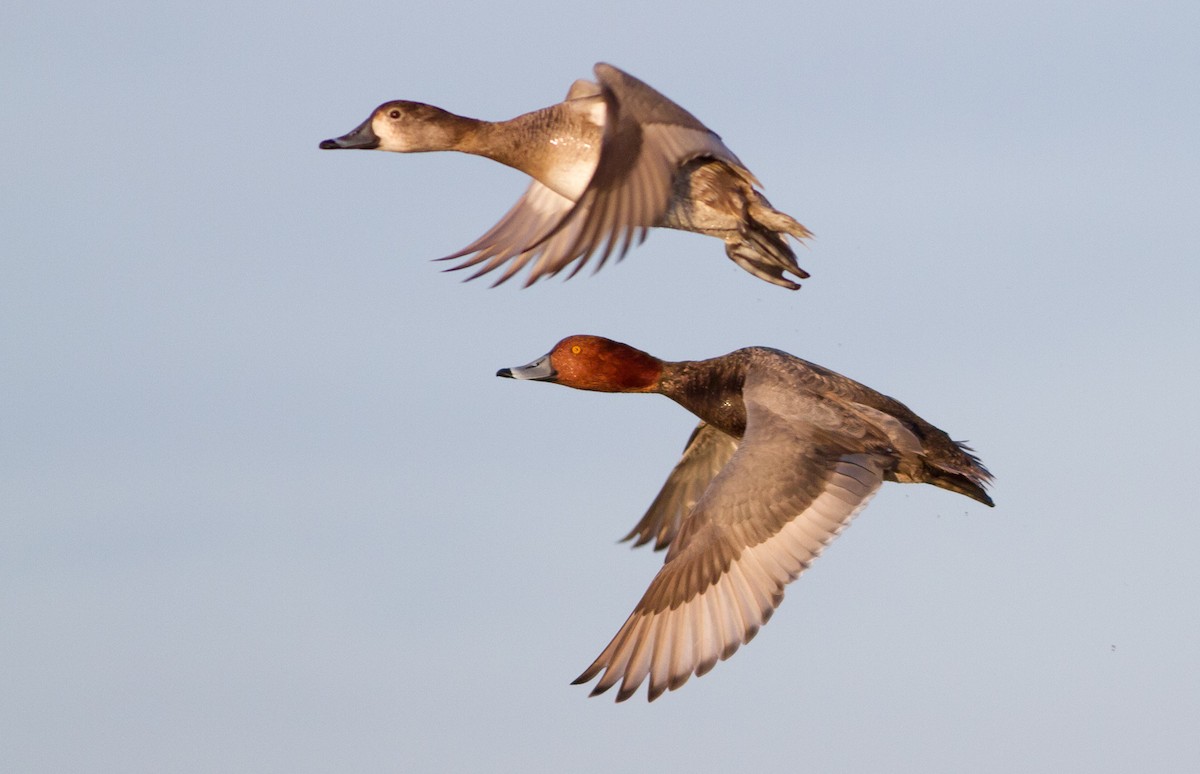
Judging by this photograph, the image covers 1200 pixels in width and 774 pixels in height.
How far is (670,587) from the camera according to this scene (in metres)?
10.2

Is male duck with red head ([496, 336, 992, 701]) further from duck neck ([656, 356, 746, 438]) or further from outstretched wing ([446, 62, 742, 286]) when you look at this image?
outstretched wing ([446, 62, 742, 286])

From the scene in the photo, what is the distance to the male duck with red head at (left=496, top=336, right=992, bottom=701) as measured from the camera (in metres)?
9.88

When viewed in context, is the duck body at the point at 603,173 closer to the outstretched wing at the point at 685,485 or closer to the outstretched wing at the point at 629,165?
the outstretched wing at the point at 629,165

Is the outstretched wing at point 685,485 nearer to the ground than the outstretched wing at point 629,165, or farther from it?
nearer to the ground

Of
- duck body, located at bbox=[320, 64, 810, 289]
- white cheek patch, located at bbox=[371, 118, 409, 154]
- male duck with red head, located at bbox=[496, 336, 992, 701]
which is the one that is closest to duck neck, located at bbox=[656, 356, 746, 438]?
male duck with red head, located at bbox=[496, 336, 992, 701]

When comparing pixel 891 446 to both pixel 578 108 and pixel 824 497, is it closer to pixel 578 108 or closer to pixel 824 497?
pixel 824 497

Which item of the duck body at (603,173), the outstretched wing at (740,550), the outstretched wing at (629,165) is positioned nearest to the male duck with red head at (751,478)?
the outstretched wing at (740,550)

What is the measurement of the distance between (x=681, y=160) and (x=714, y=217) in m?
0.91

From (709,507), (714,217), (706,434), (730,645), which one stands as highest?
(714,217)

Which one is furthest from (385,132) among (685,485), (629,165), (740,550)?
(740,550)

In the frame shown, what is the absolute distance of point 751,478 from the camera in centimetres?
1038

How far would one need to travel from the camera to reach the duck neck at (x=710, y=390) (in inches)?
464

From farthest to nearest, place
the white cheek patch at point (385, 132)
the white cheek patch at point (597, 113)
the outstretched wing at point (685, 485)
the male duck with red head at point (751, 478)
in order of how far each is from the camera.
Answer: the outstretched wing at point (685, 485) → the white cheek patch at point (385, 132) → the white cheek patch at point (597, 113) → the male duck with red head at point (751, 478)

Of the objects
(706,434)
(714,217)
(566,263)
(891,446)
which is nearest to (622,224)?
(566,263)
